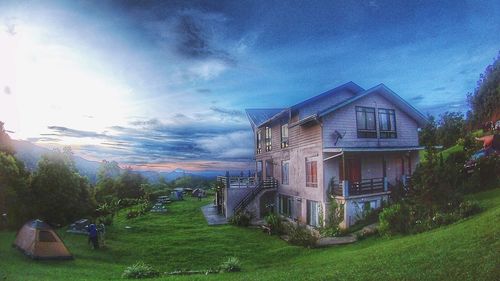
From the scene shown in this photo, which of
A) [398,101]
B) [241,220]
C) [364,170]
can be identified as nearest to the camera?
[398,101]

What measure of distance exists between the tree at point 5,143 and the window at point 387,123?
537 cm

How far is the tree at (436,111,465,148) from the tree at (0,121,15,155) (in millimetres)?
5598

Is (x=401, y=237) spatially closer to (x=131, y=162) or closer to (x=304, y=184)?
(x=304, y=184)

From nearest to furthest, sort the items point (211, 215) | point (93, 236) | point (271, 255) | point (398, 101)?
1. point (93, 236)
2. point (398, 101)
3. point (271, 255)
4. point (211, 215)

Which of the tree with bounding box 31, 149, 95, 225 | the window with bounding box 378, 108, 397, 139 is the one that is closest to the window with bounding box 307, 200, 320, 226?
the window with bounding box 378, 108, 397, 139

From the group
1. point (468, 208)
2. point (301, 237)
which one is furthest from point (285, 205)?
point (468, 208)

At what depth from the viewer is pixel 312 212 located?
9.62 meters

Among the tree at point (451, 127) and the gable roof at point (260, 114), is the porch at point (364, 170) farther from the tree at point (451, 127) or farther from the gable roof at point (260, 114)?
the gable roof at point (260, 114)

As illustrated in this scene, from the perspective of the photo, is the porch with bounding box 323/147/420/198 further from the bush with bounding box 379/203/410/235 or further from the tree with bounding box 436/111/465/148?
the tree with bounding box 436/111/465/148

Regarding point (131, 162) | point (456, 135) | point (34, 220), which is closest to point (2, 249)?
point (34, 220)

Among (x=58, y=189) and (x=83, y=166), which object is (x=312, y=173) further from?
(x=58, y=189)

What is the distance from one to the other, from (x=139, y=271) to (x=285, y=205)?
5767 millimetres

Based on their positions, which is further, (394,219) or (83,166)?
(394,219)

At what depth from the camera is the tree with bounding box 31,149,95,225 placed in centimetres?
445
